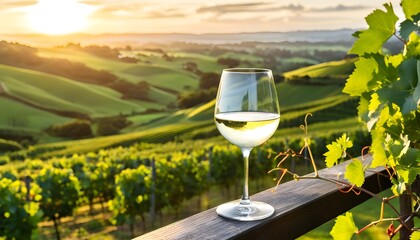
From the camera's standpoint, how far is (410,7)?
2.85 feet

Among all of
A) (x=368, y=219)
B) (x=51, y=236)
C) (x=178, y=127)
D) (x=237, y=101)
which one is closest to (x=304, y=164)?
(x=368, y=219)

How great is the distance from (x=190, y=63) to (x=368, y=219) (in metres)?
32.6

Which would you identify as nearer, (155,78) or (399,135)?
(399,135)

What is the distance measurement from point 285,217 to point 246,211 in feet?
0.31

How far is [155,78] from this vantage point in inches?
1682

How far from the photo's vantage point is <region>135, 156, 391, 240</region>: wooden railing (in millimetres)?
1132

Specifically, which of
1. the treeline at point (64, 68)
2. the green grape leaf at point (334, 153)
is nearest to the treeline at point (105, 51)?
the treeline at point (64, 68)

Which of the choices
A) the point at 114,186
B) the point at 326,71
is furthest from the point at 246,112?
the point at 326,71

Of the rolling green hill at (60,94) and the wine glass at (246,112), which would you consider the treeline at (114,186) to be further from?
the rolling green hill at (60,94)

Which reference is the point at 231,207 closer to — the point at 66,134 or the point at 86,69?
the point at 66,134

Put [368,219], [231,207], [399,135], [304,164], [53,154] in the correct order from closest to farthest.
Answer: [399,135] < [231,207] < [368,219] < [304,164] < [53,154]

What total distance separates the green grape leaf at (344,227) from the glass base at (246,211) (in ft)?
0.87

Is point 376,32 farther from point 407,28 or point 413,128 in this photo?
point 413,128

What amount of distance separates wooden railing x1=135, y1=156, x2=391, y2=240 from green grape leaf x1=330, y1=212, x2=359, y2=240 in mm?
148
